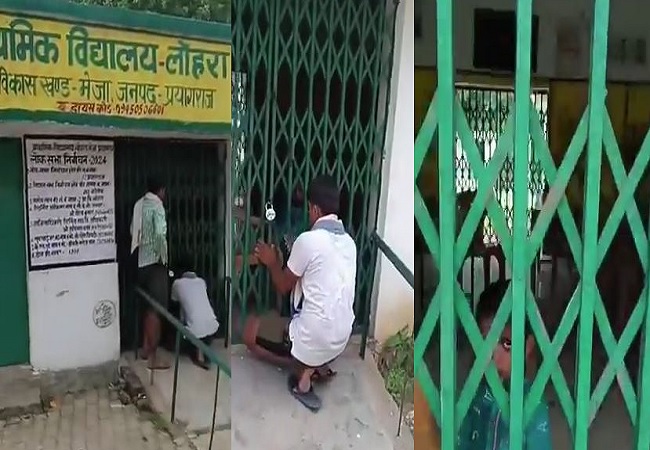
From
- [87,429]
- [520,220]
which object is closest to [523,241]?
[520,220]

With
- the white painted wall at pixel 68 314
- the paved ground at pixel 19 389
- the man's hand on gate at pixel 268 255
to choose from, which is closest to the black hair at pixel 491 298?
the man's hand on gate at pixel 268 255

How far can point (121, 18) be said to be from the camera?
3.59 feet

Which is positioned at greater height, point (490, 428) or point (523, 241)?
point (523, 241)

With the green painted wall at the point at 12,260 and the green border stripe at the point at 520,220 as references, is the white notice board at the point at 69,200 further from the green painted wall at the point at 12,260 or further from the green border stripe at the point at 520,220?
the green border stripe at the point at 520,220

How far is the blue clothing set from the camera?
122 cm

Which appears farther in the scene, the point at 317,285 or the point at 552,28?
the point at 552,28

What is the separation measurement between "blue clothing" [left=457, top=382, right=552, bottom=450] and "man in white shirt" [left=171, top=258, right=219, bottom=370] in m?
0.47

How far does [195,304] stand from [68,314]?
0.21 metres

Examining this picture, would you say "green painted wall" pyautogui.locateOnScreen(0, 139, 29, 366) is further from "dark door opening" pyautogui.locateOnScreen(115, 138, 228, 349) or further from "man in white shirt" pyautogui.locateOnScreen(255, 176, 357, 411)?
"man in white shirt" pyautogui.locateOnScreen(255, 176, 357, 411)

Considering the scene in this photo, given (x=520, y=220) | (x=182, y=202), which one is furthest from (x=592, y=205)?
(x=182, y=202)

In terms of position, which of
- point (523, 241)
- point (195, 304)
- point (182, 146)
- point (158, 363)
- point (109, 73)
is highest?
point (109, 73)

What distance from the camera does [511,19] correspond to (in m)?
1.19

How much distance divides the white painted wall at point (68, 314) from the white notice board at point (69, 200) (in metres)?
0.03

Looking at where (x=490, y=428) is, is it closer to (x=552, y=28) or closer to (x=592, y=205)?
(x=592, y=205)
